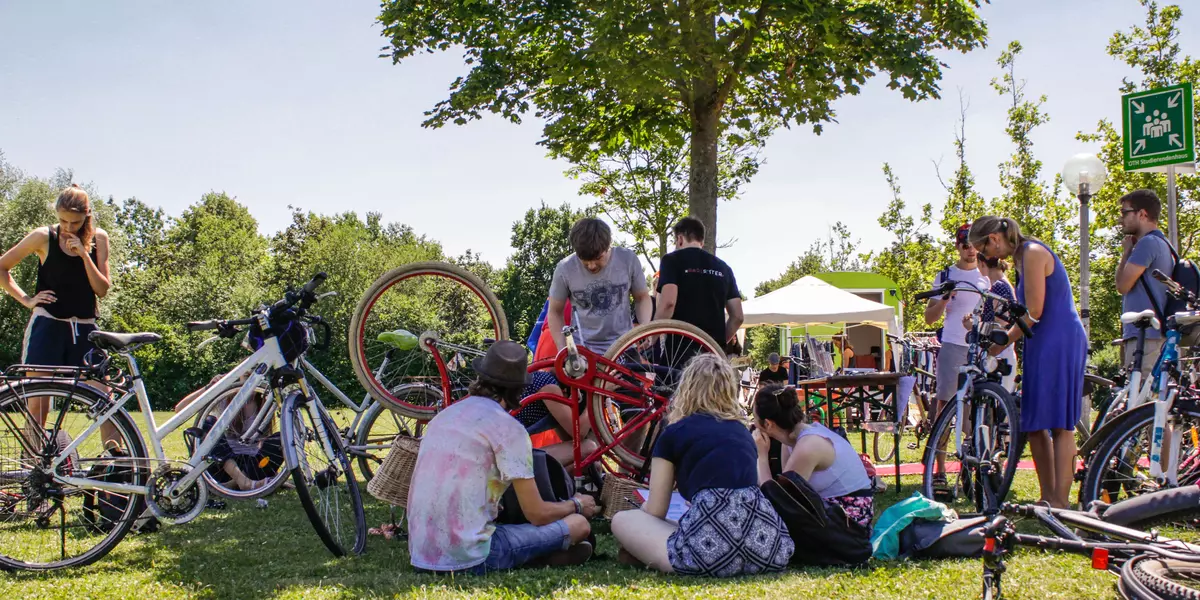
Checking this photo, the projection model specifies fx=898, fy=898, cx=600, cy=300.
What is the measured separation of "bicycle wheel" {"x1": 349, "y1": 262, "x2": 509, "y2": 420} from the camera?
548 cm

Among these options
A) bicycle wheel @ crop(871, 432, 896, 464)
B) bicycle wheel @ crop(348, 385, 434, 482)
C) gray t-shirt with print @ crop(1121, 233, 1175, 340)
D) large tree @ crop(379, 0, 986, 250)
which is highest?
large tree @ crop(379, 0, 986, 250)

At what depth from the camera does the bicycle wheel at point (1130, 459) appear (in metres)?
4.50

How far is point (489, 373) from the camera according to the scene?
4.28 m

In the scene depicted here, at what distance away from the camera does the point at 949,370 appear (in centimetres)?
694

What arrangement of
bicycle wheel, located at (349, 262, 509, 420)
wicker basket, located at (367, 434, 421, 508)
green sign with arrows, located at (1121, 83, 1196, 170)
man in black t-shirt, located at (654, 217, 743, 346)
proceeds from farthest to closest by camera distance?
green sign with arrows, located at (1121, 83, 1196, 170) → man in black t-shirt, located at (654, 217, 743, 346) → bicycle wheel, located at (349, 262, 509, 420) → wicker basket, located at (367, 434, 421, 508)

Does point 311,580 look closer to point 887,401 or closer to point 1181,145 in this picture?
point 887,401

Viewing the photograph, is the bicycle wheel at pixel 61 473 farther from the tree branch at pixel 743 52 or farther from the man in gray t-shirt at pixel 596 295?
the tree branch at pixel 743 52

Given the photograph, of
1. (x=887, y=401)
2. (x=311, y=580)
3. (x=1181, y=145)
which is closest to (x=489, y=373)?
(x=311, y=580)

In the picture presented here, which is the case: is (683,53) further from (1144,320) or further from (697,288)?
(1144,320)

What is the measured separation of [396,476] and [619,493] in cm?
131

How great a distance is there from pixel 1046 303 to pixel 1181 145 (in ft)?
15.2

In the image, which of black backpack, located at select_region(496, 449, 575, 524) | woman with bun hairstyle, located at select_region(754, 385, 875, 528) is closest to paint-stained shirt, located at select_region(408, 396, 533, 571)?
black backpack, located at select_region(496, 449, 575, 524)

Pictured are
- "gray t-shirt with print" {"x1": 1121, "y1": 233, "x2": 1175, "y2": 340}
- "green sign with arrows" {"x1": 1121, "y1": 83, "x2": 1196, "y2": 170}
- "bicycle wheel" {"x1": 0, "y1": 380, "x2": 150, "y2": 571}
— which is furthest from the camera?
"green sign with arrows" {"x1": 1121, "y1": 83, "x2": 1196, "y2": 170}

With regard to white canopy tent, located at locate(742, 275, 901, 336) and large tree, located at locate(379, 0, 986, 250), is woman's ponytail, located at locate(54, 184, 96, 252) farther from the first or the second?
white canopy tent, located at locate(742, 275, 901, 336)
